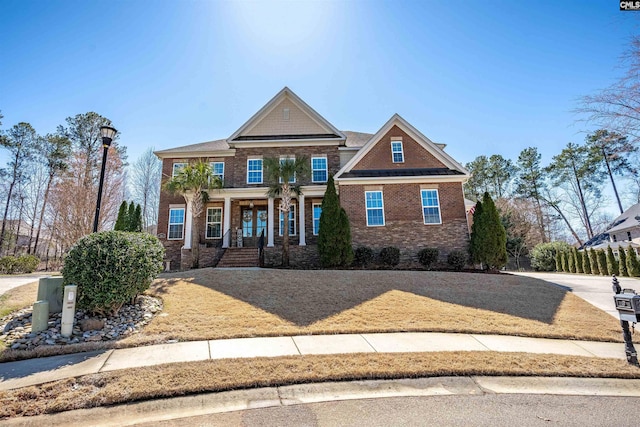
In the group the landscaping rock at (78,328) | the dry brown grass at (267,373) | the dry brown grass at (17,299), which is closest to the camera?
the dry brown grass at (267,373)

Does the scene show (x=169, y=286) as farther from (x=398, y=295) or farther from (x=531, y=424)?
(x=531, y=424)

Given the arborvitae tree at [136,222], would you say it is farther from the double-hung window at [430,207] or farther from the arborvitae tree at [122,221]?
the double-hung window at [430,207]

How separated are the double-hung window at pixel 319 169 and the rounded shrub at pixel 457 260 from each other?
334 inches

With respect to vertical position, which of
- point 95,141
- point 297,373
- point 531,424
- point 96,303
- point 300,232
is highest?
point 95,141

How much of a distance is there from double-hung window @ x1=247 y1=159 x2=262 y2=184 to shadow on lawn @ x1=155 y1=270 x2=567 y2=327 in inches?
334

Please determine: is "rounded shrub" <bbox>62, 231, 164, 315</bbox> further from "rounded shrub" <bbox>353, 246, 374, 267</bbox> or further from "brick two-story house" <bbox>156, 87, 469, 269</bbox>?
"rounded shrub" <bbox>353, 246, 374, 267</bbox>

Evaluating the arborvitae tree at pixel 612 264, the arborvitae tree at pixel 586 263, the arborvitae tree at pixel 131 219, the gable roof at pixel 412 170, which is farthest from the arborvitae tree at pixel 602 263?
the arborvitae tree at pixel 131 219

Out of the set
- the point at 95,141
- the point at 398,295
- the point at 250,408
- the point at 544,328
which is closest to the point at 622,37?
the point at 544,328

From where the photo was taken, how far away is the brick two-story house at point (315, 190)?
15.7 m

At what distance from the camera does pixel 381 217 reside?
15.9 metres

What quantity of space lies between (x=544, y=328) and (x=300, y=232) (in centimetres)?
1163

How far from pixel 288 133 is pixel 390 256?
1044 centimetres

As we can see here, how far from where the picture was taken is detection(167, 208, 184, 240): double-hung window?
1814 cm

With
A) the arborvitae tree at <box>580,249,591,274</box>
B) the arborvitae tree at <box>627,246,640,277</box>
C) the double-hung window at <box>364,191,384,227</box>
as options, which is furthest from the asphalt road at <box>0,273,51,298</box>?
the arborvitae tree at <box>580,249,591,274</box>
